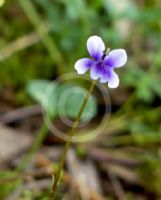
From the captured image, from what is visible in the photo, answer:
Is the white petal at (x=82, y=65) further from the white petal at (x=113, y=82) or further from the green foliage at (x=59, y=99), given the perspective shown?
Answer: the green foliage at (x=59, y=99)

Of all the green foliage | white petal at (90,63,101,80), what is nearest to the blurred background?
the green foliage

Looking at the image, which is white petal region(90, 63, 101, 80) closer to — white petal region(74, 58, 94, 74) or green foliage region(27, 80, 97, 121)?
white petal region(74, 58, 94, 74)

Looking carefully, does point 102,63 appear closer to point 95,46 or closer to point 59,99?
point 95,46

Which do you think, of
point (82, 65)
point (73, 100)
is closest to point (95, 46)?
point (82, 65)

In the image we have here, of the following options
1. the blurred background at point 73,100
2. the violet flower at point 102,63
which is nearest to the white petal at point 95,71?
the violet flower at point 102,63

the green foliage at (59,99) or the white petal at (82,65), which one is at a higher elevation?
the green foliage at (59,99)

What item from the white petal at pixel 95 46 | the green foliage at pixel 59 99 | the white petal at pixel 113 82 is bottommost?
the white petal at pixel 113 82
